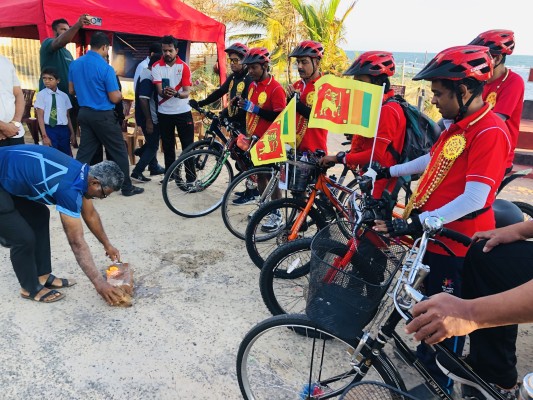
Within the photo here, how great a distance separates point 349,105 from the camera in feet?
9.59

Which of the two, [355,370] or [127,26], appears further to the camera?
[127,26]

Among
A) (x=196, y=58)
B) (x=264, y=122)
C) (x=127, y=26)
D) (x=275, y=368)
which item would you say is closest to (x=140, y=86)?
(x=264, y=122)

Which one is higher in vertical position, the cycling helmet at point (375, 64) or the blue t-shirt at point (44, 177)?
the cycling helmet at point (375, 64)

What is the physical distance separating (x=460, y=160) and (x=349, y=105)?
3.07 ft

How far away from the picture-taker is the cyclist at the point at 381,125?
10.3ft

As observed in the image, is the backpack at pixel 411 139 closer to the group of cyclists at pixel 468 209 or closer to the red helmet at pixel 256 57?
the group of cyclists at pixel 468 209

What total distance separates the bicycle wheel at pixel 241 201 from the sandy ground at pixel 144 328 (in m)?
0.26

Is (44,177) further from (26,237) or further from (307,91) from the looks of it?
(307,91)

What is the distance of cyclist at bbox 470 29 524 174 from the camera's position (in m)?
3.52

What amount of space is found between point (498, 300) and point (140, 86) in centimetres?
550

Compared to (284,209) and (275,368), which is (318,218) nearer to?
(284,209)

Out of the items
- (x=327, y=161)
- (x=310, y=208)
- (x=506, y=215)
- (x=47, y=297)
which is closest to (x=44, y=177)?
(x=47, y=297)

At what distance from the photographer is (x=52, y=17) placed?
6965mm

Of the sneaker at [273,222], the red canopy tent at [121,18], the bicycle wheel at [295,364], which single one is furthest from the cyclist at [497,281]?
the red canopy tent at [121,18]
